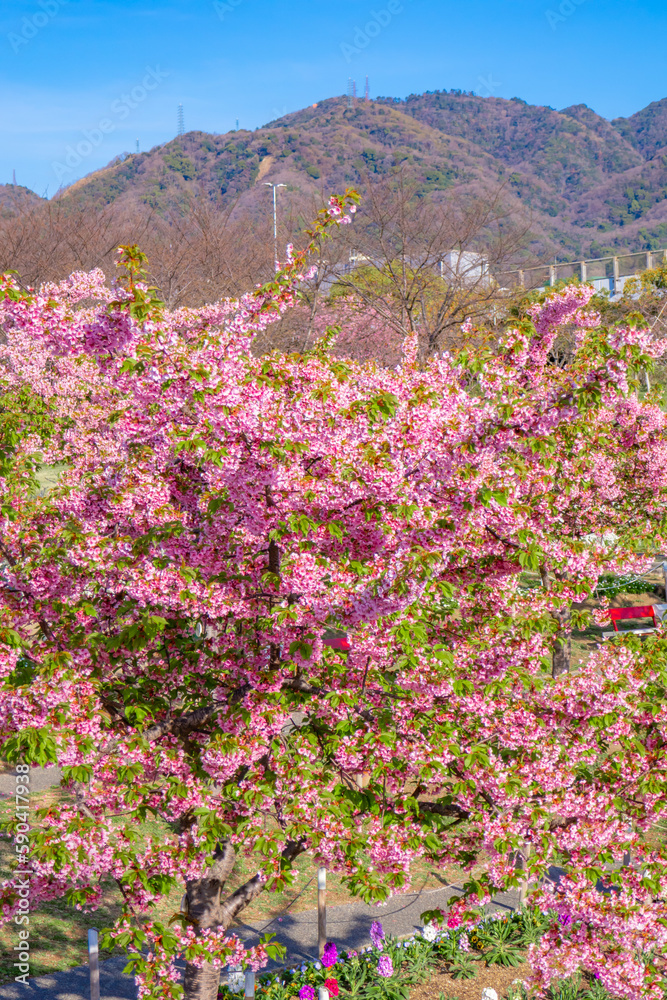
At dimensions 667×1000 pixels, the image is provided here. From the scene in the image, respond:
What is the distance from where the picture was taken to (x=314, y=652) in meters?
4.84

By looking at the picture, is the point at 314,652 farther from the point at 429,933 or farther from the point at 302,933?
the point at 302,933

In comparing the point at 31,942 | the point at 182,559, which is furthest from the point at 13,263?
the point at 182,559

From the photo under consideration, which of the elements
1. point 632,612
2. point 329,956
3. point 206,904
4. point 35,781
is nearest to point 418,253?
point 632,612

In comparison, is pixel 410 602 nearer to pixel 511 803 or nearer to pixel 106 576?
pixel 511 803

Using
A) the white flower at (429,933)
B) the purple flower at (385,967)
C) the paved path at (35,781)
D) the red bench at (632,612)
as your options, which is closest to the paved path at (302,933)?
the white flower at (429,933)

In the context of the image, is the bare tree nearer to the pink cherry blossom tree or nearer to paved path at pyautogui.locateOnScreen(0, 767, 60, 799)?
paved path at pyautogui.locateOnScreen(0, 767, 60, 799)

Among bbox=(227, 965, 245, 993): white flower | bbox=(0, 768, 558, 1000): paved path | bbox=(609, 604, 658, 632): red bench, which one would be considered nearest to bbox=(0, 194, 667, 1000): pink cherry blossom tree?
bbox=(227, 965, 245, 993): white flower

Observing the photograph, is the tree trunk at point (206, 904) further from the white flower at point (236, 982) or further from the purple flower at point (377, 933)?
the purple flower at point (377, 933)

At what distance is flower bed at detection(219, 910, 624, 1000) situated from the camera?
6938mm

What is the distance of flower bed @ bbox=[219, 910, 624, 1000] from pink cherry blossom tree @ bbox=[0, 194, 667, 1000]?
211 centimetres

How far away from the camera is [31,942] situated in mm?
8070

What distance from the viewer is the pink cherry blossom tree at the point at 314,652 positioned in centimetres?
450

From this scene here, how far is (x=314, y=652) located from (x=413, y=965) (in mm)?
4109

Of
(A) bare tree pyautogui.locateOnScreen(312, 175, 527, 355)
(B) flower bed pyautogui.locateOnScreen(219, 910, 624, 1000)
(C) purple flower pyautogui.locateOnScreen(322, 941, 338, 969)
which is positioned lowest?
(B) flower bed pyautogui.locateOnScreen(219, 910, 624, 1000)
